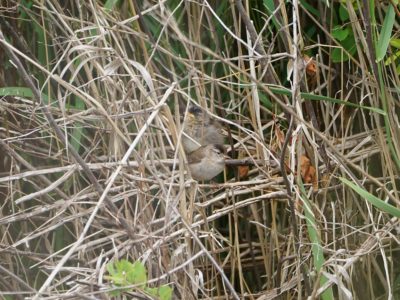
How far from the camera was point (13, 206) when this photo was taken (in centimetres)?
250

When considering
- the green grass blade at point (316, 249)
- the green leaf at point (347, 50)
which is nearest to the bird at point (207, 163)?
the green leaf at point (347, 50)

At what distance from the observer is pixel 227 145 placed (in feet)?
9.60

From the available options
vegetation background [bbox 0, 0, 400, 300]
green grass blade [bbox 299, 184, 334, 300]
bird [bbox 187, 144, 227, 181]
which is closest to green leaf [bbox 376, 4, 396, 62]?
vegetation background [bbox 0, 0, 400, 300]

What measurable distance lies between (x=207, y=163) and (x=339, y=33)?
53 centimetres

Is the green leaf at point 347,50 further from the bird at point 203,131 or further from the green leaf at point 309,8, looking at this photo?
the bird at point 203,131

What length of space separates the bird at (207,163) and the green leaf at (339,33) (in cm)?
49

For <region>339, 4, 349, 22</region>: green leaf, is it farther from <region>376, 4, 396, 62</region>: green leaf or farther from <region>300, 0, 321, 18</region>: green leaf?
<region>376, 4, 396, 62</region>: green leaf

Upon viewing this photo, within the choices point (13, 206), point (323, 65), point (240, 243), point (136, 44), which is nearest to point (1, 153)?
point (13, 206)

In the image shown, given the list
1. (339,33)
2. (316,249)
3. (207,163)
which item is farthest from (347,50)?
(316,249)

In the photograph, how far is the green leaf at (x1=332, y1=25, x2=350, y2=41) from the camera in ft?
8.38

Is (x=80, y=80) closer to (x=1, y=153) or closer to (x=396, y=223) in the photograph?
(x=1, y=153)

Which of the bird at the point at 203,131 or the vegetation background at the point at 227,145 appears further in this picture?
the bird at the point at 203,131

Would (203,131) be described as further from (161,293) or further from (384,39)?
(161,293)

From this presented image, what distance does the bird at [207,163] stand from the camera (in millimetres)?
2625
